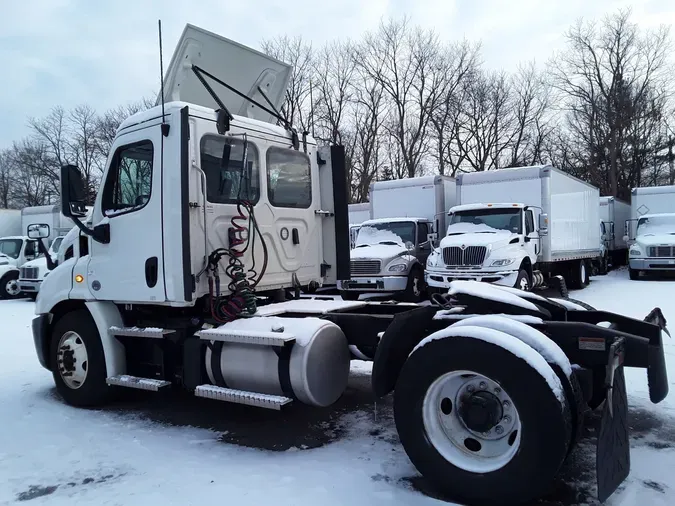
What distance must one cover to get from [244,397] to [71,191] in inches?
99.5

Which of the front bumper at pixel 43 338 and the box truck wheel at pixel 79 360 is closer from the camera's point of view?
the box truck wheel at pixel 79 360

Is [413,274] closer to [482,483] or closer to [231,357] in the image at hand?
[231,357]

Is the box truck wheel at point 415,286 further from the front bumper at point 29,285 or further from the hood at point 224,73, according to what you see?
the front bumper at point 29,285

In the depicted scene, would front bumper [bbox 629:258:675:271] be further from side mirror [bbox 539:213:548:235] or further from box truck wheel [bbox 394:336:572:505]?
box truck wheel [bbox 394:336:572:505]

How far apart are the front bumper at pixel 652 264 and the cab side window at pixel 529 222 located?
7.87 m

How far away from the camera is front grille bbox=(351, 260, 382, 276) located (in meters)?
14.0

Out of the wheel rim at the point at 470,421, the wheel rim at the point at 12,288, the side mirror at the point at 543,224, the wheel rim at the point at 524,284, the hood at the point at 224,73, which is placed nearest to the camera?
the wheel rim at the point at 470,421

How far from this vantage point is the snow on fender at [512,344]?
3258 millimetres

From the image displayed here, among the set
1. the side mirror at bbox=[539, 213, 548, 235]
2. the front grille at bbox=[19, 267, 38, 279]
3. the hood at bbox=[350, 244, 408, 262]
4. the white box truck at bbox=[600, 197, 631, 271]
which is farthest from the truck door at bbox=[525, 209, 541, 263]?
the front grille at bbox=[19, 267, 38, 279]

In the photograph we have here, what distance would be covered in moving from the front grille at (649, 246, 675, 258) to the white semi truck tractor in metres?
16.8

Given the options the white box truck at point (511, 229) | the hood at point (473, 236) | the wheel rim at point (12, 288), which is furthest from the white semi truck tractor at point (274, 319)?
the wheel rim at point (12, 288)

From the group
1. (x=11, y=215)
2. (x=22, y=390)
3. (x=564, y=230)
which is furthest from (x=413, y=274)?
(x=11, y=215)

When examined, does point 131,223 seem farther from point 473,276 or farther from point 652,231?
point 652,231

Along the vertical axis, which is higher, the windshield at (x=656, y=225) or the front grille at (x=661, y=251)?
the windshield at (x=656, y=225)
